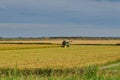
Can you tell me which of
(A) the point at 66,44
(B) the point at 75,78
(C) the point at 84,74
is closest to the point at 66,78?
(B) the point at 75,78

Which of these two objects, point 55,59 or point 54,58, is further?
point 54,58

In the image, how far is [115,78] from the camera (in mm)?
10344

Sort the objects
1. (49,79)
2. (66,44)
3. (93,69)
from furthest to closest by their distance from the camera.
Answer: (66,44)
(93,69)
(49,79)

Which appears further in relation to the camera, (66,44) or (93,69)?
(66,44)

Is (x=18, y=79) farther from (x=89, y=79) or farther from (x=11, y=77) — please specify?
(x=89, y=79)

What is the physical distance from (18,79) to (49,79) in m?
0.72

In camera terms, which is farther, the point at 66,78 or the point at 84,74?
the point at 84,74

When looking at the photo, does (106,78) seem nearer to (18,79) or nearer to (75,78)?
(75,78)

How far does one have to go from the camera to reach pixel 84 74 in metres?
10.9

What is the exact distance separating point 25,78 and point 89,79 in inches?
58.5

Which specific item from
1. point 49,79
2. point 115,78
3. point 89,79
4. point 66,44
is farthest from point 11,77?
point 66,44

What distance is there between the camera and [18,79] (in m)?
10.0

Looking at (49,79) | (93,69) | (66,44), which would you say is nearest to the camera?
(49,79)

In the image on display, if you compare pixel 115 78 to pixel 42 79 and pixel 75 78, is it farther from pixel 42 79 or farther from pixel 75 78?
pixel 42 79
